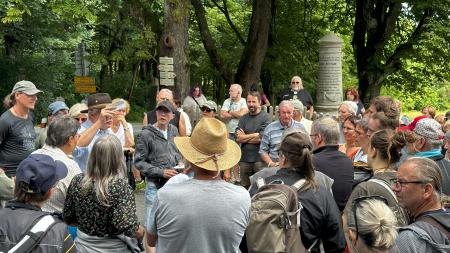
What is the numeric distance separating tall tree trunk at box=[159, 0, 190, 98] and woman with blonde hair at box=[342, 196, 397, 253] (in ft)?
36.6

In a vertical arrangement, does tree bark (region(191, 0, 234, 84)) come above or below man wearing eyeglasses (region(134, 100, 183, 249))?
above

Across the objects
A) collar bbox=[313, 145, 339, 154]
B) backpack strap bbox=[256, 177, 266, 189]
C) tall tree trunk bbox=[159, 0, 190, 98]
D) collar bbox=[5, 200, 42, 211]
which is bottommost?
backpack strap bbox=[256, 177, 266, 189]

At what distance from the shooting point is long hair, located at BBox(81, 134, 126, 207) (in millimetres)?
4570

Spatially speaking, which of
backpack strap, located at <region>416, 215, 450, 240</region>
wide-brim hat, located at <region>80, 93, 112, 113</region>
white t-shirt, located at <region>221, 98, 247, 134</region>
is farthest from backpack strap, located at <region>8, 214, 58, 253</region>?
white t-shirt, located at <region>221, 98, 247, 134</region>

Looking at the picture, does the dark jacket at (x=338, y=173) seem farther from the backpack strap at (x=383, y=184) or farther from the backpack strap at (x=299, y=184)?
the backpack strap at (x=299, y=184)

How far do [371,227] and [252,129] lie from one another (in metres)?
6.41

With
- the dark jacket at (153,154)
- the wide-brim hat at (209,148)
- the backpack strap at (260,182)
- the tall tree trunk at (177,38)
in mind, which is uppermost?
the tall tree trunk at (177,38)

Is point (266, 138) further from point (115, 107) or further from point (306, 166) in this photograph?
point (306, 166)

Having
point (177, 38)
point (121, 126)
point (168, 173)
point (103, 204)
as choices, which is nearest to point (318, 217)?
point (103, 204)

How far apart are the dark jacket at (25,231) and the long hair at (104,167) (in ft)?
3.44

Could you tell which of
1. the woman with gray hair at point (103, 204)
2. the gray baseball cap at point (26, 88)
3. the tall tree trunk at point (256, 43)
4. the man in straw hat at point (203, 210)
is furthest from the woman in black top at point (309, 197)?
the tall tree trunk at point (256, 43)

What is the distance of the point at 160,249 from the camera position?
389 centimetres

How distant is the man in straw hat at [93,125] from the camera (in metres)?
6.48

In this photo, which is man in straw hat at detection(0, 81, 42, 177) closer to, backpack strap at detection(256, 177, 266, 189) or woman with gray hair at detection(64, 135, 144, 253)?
woman with gray hair at detection(64, 135, 144, 253)
